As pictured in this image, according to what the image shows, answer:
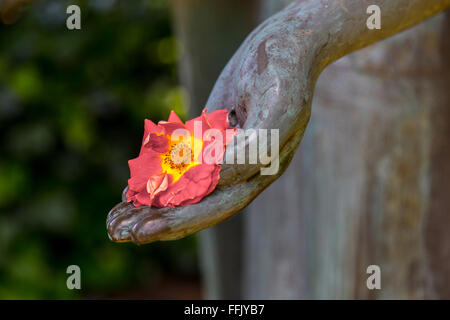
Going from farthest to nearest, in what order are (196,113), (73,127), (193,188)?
(73,127)
(196,113)
(193,188)

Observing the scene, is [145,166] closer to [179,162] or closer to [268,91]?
[179,162]

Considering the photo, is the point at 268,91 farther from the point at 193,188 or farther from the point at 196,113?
the point at 196,113

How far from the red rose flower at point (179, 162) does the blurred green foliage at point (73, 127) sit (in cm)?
134

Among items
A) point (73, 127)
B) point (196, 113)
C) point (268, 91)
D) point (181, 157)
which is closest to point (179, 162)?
point (181, 157)

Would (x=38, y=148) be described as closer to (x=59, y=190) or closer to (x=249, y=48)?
(x=59, y=190)

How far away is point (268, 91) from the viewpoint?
1.68ft

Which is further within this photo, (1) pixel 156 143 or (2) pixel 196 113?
(2) pixel 196 113

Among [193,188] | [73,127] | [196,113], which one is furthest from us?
[73,127]

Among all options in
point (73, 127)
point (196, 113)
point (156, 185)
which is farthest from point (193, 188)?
point (73, 127)

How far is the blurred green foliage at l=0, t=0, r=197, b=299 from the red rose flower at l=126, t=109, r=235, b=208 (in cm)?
134

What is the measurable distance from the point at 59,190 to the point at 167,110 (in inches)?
18.0

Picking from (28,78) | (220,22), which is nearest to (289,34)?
(220,22)

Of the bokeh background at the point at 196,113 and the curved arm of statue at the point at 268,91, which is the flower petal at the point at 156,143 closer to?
the curved arm of statue at the point at 268,91

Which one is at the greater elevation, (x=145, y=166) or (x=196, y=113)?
(x=196, y=113)
